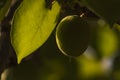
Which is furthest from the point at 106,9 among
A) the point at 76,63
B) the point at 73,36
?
the point at 76,63

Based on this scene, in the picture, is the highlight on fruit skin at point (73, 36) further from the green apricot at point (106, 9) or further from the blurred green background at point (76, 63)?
the blurred green background at point (76, 63)

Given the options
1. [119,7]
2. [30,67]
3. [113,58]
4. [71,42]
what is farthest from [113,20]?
[113,58]

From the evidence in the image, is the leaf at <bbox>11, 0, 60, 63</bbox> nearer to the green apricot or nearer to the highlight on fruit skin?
the highlight on fruit skin

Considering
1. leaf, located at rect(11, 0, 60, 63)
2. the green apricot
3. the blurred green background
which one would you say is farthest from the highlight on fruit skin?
the blurred green background

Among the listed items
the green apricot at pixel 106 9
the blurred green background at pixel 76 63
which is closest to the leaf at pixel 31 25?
the green apricot at pixel 106 9

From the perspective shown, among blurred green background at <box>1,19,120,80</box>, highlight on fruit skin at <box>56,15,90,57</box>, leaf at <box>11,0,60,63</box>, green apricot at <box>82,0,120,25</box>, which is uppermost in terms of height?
green apricot at <box>82,0,120,25</box>

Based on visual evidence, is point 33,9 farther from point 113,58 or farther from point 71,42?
point 113,58
